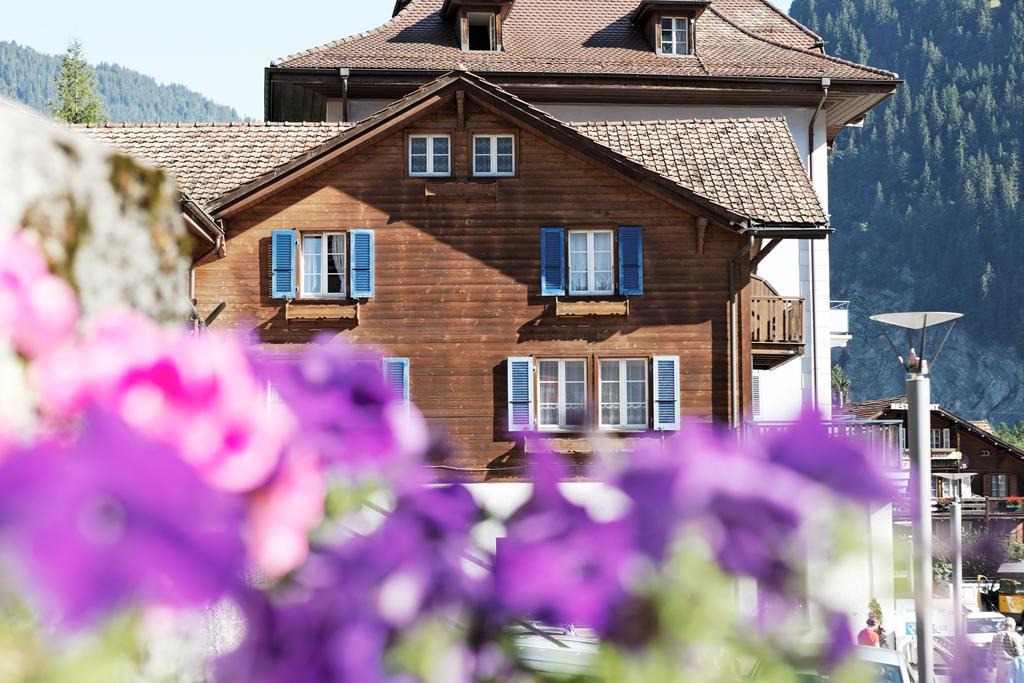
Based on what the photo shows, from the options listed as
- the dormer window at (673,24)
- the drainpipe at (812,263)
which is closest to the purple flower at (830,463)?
the drainpipe at (812,263)

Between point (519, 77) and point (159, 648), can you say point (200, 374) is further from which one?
point (519, 77)

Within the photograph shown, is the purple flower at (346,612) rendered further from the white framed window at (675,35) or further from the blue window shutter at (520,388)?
the white framed window at (675,35)

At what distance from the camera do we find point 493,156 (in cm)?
2341

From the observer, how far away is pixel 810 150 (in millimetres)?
31359

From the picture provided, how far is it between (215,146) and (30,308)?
2391 cm

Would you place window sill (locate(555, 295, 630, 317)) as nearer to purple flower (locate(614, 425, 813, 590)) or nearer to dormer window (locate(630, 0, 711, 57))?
dormer window (locate(630, 0, 711, 57))

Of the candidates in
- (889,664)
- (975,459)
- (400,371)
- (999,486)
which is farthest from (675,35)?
(999,486)

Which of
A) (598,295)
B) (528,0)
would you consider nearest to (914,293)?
(528,0)

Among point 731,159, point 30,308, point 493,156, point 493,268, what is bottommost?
point 30,308

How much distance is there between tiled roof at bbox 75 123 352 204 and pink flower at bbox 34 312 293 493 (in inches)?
872

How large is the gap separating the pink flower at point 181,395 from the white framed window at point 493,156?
2262 cm

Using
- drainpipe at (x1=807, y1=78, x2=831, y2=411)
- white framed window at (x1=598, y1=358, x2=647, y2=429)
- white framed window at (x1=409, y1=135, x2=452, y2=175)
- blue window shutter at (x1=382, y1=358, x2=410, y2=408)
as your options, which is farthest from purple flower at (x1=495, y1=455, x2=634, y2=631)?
drainpipe at (x1=807, y1=78, x2=831, y2=411)

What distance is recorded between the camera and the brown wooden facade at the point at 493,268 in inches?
909

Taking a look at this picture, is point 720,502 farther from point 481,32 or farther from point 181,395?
point 481,32
